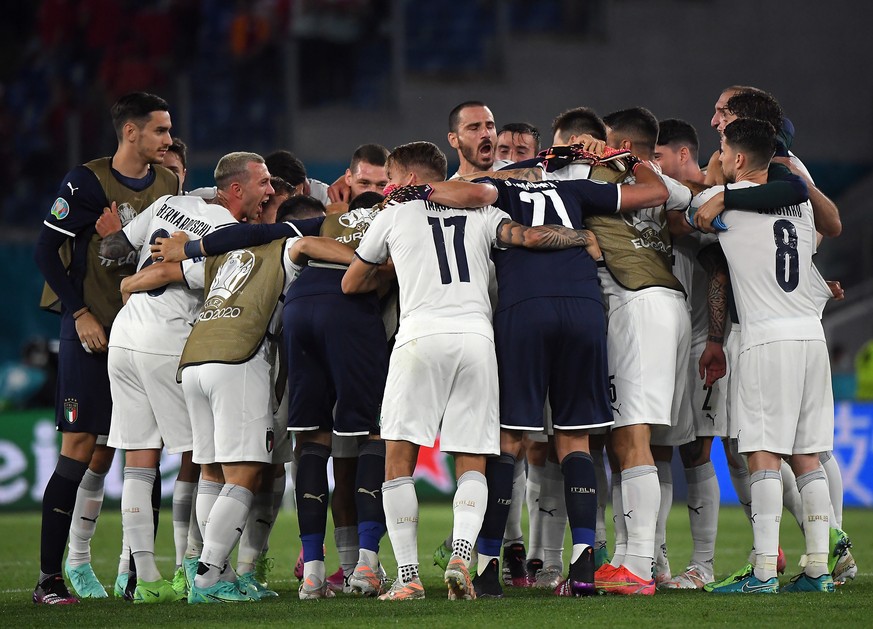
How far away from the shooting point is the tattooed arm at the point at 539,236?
5.92 m

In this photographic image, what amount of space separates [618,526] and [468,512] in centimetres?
113

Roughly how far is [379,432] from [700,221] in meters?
1.93

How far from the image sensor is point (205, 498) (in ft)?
20.5

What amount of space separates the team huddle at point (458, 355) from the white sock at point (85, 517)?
1cm

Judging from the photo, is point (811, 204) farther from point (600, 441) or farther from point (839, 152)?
point (839, 152)

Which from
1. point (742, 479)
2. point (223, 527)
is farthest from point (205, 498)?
point (742, 479)

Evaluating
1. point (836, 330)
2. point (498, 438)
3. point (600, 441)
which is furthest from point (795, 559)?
point (836, 330)

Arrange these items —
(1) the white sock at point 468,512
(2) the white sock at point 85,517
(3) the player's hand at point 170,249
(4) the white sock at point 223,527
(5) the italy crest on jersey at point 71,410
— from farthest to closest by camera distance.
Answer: (2) the white sock at point 85,517 → (5) the italy crest on jersey at point 71,410 → (3) the player's hand at point 170,249 → (4) the white sock at point 223,527 → (1) the white sock at point 468,512

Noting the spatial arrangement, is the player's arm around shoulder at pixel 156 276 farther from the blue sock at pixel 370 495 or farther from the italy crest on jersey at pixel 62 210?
the blue sock at pixel 370 495

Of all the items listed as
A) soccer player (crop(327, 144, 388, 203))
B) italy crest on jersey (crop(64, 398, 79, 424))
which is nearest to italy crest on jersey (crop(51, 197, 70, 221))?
italy crest on jersey (crop(64, 398, 79, 424))

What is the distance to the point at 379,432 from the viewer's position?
6297 mm

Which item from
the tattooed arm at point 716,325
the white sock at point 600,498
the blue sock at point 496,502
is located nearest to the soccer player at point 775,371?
the tattooed arm at point 716,325

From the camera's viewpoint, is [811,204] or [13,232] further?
[13,232]

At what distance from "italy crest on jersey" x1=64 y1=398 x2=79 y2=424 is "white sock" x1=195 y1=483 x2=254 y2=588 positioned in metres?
1.09
